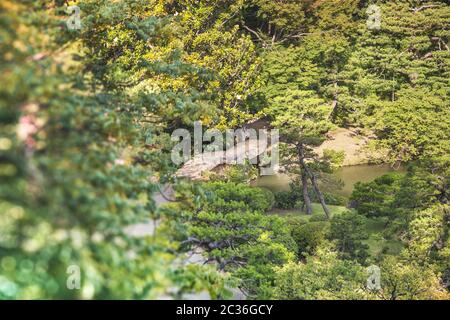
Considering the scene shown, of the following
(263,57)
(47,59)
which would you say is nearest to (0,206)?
(47,59)

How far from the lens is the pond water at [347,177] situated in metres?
16.2

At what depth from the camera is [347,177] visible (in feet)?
57.4

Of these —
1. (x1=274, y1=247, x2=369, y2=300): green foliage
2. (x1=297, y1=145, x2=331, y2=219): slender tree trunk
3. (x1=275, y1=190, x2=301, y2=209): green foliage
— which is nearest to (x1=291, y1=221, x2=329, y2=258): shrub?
(x1=297, y1=145, x2=331, y2=219): slender tree trunk

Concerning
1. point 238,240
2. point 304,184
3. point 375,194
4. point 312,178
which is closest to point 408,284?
point 238,240

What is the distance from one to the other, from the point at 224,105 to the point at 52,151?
539 inches

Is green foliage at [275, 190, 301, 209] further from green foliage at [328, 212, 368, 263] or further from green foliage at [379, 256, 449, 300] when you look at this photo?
green foliage at [379, 256, 449, 300]

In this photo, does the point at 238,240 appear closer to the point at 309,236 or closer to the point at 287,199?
the point at 309,236

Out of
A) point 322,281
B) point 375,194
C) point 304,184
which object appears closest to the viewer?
point 322,281

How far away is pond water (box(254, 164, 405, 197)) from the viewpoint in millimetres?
16188

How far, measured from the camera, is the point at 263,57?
60.8 feet

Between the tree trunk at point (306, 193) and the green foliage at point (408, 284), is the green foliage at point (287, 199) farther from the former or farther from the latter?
the green foliage at point (408, 284)

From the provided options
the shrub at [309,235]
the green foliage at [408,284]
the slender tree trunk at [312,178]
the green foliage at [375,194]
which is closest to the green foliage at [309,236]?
the shrub at [309,235]
